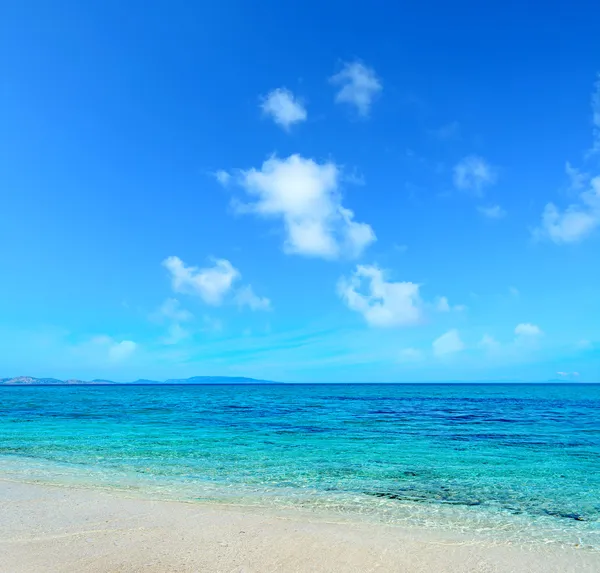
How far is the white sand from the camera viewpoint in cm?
673

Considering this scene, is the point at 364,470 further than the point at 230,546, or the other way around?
the point at 364,470

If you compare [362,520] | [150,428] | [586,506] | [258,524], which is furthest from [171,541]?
[150,428]

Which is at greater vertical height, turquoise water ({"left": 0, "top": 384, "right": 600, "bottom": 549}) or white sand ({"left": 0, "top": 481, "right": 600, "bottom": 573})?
white sand ({"left": 0, "top": 481, "right": 600, "bottom": 573})

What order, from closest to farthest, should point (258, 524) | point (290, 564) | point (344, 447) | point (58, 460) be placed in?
point (290, 564)
point (258, 524)
point (58, 460)
point (344, 447)

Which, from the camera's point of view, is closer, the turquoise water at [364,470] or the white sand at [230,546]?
the white sand at [230,546]

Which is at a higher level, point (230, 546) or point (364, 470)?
point (230, 546)

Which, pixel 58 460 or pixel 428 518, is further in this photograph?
pixel 58 460

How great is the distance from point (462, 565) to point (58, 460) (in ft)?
49.0

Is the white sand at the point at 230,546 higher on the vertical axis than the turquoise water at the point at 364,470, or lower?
higher

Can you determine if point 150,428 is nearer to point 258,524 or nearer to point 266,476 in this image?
point 266,476

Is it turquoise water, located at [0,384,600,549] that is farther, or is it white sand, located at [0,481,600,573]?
turquoise water, located at [0,384,600,549]

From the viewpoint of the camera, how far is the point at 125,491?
11.5 m

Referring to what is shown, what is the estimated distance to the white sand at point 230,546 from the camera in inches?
265

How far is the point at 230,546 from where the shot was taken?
744 centimetres
